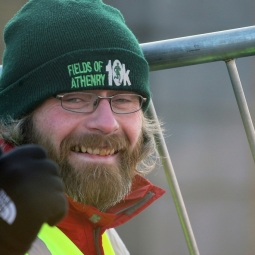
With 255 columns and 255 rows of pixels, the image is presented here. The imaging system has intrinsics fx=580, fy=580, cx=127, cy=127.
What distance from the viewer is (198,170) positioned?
19.5 feet

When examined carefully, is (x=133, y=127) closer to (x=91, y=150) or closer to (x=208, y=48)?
(x=91, y=150)

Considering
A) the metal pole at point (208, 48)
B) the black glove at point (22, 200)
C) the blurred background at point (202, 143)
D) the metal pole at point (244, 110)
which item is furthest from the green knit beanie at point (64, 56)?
the blurred background at point (202, 143)

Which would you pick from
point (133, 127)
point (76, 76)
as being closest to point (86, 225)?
point (133, 127)

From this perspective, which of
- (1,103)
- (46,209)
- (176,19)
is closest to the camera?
(46,209)

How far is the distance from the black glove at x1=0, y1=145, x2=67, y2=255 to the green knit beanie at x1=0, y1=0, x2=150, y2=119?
83cm

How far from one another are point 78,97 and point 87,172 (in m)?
0.27

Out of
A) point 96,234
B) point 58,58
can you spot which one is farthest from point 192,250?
point 58,58

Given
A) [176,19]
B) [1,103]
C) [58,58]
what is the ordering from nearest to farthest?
[58,58]
[1,103]
[176,19]

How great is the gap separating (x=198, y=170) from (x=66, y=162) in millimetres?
3981

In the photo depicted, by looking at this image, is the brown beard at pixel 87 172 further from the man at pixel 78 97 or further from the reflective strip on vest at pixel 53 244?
the reflective strip on vest at pixel 53 244

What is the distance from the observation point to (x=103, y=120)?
2.05 m

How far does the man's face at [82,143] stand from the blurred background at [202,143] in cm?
372

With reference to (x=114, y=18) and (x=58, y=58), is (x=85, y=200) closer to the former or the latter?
(x=58, y=58)

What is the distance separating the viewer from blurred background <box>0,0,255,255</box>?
5.88 m
